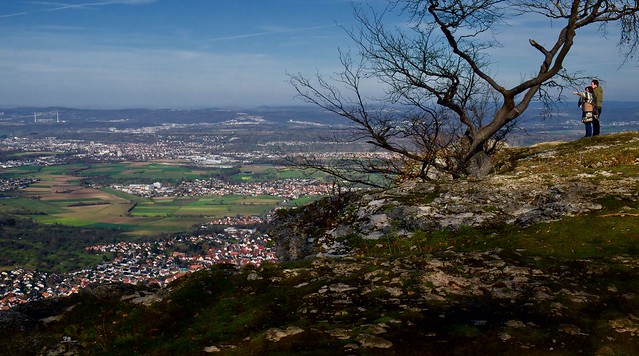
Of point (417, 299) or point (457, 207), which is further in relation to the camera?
point (457, 207)

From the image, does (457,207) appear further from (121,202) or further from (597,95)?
(121,202)

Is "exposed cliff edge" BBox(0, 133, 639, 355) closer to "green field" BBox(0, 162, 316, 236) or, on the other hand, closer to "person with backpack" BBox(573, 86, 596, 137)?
"person with backpack" BBox(573, 86, 596, 137)

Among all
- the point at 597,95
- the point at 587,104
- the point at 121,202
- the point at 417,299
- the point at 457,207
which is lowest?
the point at 121,202

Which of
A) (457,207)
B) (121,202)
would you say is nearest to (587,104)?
(457,207)

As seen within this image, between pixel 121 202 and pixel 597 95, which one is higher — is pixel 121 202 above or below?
below

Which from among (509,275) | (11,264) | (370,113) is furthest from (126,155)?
(509,275)

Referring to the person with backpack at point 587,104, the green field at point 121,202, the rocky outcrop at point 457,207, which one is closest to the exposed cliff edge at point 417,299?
the rocky outcrop at point 457,207

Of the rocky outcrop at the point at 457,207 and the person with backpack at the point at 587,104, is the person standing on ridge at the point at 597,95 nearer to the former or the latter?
the person with backpack at the point at 587,104

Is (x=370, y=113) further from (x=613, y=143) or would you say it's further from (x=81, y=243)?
(x=81, y=243)
